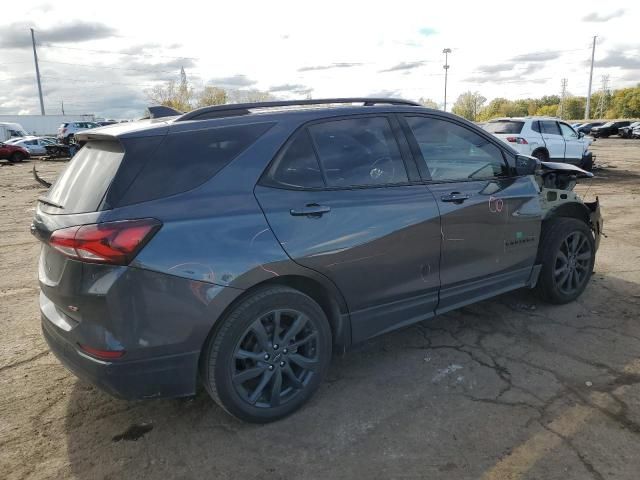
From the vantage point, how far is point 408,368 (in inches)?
139

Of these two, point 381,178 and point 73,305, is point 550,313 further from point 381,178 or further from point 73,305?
point 73,305

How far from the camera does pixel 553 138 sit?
1461cm

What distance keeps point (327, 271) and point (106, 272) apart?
3.90 ft

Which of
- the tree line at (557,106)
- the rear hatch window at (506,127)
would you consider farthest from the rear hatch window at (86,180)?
the tree line at (557,106)

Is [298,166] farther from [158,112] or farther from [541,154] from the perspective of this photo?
[541,154]

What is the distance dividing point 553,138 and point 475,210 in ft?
41.4

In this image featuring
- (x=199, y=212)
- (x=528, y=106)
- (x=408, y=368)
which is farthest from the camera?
(x=528, y=106)

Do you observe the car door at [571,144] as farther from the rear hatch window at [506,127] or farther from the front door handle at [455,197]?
the front door handle at [455,197]

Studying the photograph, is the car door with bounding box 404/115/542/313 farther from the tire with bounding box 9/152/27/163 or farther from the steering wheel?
the tire with bounding box 9/152/27/163

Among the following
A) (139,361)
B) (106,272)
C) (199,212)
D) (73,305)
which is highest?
(199,212)

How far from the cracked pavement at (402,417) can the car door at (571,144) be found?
12.1 metres

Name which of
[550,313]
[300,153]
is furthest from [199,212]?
[550,313]

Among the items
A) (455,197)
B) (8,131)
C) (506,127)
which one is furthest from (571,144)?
(8,131)

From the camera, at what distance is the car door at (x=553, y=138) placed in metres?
14.5
